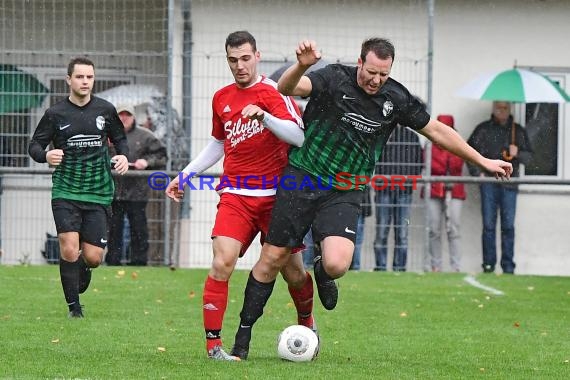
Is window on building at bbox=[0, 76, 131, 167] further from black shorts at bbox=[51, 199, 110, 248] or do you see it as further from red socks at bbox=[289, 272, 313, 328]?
red socks at bbox=[289, 272, 313, 328]

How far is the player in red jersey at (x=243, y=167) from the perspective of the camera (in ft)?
27.8

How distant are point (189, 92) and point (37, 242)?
9.22ft

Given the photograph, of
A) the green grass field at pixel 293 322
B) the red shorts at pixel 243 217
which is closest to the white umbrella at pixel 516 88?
the green grass field at pixel 293 322

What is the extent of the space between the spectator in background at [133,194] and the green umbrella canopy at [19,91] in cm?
119

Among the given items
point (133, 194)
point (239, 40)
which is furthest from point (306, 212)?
point (133, 194)

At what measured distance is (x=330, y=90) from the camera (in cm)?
853

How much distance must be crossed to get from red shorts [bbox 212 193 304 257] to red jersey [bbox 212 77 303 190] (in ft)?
0.35

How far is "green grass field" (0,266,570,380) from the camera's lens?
812cm

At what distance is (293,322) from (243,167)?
2767 millimetres

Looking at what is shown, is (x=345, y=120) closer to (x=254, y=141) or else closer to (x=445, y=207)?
(x=254, y=141)

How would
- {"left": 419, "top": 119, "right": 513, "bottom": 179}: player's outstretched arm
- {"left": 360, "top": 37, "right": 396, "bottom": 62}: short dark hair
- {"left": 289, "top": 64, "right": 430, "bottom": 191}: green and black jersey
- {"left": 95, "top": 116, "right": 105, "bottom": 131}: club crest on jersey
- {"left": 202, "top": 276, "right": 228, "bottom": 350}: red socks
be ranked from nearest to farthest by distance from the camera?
{"left": 360, "top": 37, "right": 396, "bottom": 62}: short dark hair
{"left": 202, "top": 276, "right": 228, "bottom": 350}: red socks
{"left": 289, "top": 64, "right": 430, "bottom": 191}: green and black jersey
{"left": 419, "top": 119, "right": 513, "bottom": 179}: player's outstretched arm
{"left": 95, "top": 116, "right": 105, "bottom": 131}: club crest on jersey

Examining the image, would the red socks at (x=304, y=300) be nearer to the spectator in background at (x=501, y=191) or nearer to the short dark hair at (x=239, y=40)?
the short dark hair at (x=239, y=40)

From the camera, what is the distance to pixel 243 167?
28.8 feet

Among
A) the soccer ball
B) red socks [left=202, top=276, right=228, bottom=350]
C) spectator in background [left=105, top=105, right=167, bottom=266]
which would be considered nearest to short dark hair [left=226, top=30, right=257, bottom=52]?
red socks [left=202, top=276, right=228, bottom=350]
